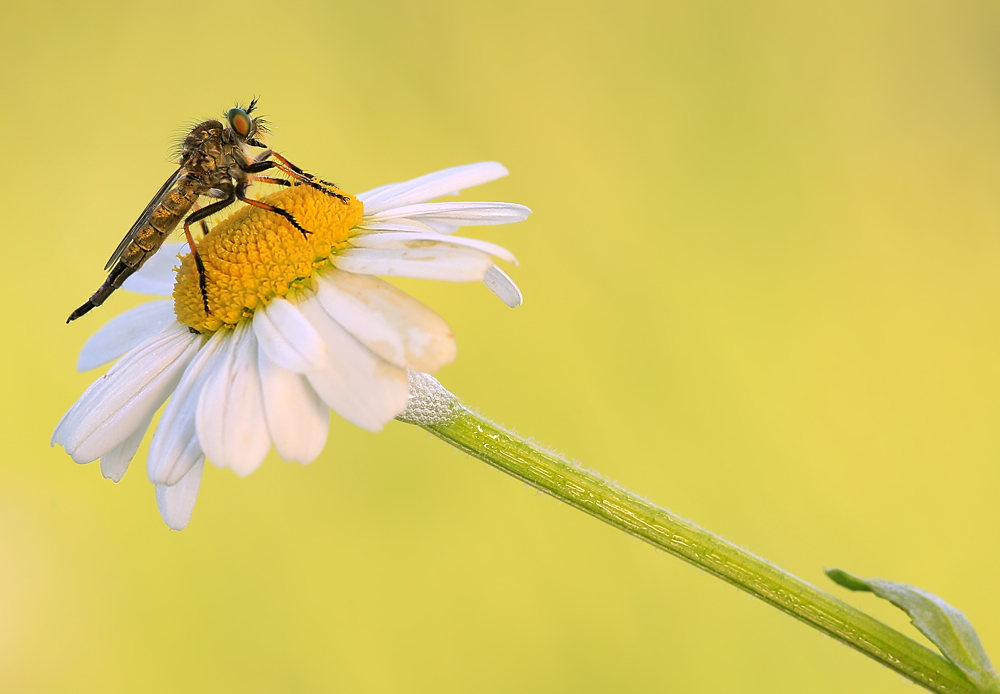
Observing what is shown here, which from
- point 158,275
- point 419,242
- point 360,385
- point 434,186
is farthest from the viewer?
point 158,275

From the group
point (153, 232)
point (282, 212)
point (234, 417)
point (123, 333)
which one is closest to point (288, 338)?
point (234, 417)

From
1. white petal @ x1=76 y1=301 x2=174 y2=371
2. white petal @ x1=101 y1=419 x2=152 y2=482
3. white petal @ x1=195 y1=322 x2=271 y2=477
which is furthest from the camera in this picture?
white petal @ x1=76 y1=301 x2=174 y2=371

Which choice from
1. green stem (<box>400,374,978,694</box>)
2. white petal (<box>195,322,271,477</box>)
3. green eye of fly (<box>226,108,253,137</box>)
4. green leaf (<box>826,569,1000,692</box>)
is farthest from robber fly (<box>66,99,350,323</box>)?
green leaf (<box>826,569,1000,692</box>)

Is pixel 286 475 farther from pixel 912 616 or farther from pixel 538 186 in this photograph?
pixel 912 616

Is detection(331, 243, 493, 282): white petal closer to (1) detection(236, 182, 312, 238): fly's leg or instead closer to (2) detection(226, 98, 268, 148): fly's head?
(1) detection(236, 182, 312, 238): fly's leg

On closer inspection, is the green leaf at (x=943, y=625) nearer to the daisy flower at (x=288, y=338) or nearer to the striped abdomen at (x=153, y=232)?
the daisy flower at (x=288, y=338)

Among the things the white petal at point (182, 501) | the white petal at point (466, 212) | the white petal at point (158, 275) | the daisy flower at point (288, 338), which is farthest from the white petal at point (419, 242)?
the white petal at point (158, 275)

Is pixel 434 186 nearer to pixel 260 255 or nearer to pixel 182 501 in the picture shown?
pixel 260 255
